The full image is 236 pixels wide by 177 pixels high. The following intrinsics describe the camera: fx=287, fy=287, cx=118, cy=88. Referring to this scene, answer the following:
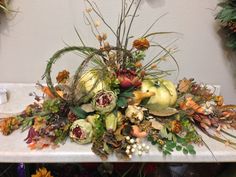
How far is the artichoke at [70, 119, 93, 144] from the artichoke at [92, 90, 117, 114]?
5 centimetres

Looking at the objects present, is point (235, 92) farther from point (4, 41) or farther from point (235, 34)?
point (4, 41)

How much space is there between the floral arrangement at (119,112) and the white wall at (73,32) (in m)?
Answer: 0.23

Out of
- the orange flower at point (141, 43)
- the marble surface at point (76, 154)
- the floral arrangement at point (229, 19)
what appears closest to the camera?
the marble surface at point (76, 154)

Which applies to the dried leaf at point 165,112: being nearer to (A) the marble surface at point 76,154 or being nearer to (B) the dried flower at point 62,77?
(A) the marble surface at point 76,154

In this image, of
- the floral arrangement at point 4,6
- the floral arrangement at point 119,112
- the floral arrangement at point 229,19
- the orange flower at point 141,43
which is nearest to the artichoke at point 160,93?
the floral arrangement at point 119,112

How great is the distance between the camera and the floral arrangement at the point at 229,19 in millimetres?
996

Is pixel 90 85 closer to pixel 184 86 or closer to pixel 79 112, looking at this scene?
pixel 79 112

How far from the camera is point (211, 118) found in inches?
35.5

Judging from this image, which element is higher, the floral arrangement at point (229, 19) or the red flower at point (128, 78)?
the floral arrangement at point (229, 19)

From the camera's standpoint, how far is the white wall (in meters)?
1.06

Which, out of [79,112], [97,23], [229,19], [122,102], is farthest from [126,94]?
[229,19]

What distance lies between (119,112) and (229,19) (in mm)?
525

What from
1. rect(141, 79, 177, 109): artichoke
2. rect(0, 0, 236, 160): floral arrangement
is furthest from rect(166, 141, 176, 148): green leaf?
rect(141, 79, 177, 109): artichoke

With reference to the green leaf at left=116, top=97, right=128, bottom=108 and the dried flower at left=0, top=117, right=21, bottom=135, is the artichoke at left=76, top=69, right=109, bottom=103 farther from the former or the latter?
the dried flower at left=0, top=117, right=21, bottom=135
